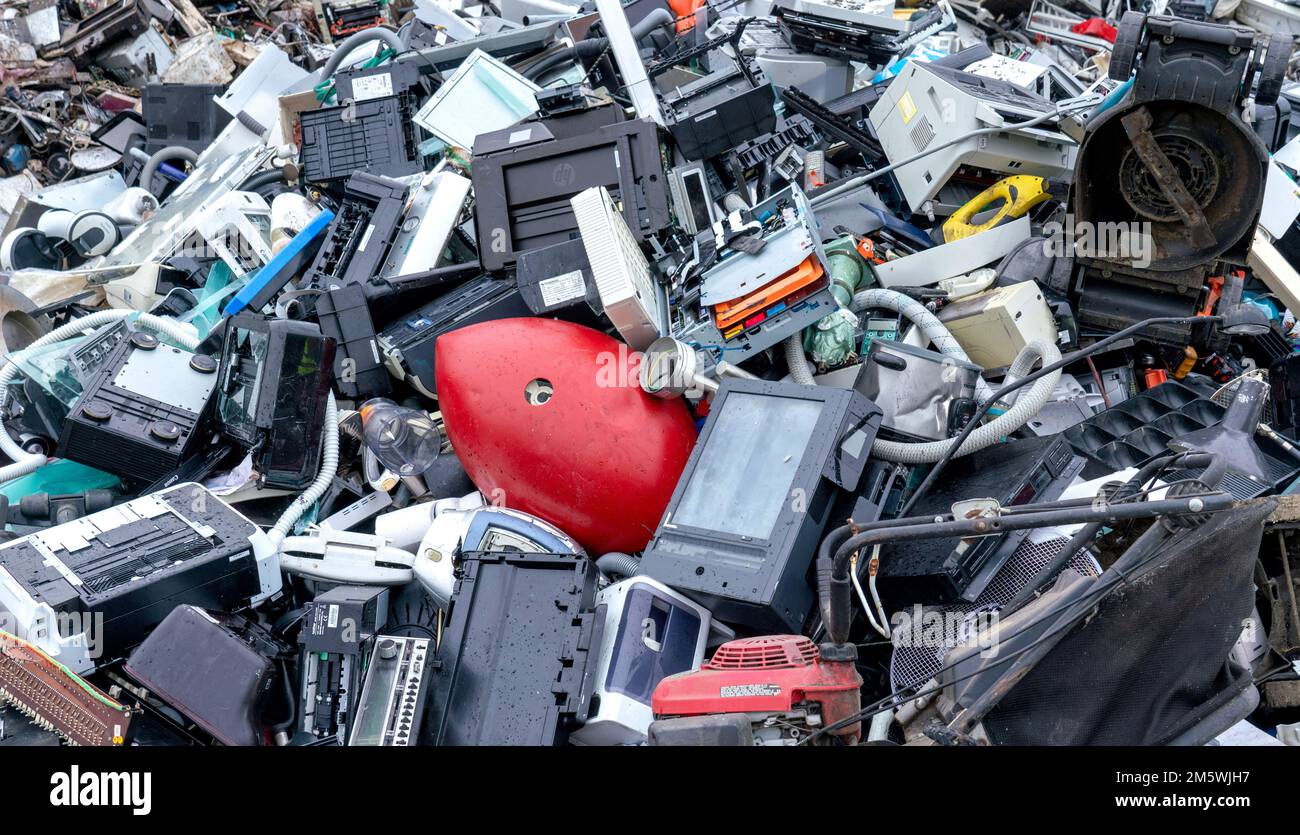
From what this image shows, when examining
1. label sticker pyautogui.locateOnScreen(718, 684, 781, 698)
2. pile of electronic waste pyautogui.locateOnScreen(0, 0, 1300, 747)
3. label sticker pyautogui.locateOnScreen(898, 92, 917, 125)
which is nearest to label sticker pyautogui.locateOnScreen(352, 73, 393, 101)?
pile of electronic waste pyautogui.locateOnScreen(0, 0, 1300, 747)

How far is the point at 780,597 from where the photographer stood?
4.35 m

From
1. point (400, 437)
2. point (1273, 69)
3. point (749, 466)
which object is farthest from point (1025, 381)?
point (400, 437)

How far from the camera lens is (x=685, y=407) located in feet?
17.7

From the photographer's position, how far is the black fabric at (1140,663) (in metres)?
Result: 3.56

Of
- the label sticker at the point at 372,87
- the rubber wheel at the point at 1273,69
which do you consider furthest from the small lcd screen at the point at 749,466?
the label sticker at the point at 372,87

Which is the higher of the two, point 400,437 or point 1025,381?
point 1025,381

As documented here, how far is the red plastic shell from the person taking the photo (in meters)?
5.06

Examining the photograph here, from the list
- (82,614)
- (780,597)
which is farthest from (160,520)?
(780,597)

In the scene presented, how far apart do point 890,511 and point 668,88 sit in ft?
10.3

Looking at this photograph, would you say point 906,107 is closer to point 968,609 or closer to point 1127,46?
point 1127,46

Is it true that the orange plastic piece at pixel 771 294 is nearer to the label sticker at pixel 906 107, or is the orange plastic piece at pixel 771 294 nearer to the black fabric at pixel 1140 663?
the label sticker at pixel 906 107

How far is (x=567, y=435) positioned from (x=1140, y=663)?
2.40 meters

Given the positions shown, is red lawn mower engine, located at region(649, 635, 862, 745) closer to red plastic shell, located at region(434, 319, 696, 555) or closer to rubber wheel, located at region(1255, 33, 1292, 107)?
red plastic shell, located at region(434, 319, 696, 555)

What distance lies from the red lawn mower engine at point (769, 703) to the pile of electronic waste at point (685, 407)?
14 mm
